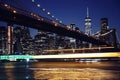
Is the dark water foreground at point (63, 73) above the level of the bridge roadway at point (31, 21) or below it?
below

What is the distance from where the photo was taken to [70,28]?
55.8m

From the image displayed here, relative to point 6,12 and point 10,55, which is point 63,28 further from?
point 10,55

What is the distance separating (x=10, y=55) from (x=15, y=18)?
49.8 meters

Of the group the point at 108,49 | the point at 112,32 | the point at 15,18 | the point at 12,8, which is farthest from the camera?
the point at 112,32

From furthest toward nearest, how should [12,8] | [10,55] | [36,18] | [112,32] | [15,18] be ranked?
[10,55]
[112,32]
[36,18]
[15,18]
[12,8]

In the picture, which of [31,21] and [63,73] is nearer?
[63,73]

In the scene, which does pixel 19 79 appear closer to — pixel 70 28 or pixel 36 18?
pixel 36 18

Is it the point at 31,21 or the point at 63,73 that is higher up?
the point at 31,21

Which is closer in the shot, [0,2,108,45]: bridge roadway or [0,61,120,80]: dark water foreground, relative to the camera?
[0,61,120,80]: dark water foreground

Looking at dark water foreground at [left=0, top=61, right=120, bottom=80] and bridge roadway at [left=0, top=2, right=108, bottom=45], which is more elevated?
bridge roadway at [left=0, top=2, right=108, bottom=45]

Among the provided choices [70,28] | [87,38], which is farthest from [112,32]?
[70,28]

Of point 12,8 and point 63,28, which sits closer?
point 12,8

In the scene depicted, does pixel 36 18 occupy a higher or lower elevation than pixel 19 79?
higher

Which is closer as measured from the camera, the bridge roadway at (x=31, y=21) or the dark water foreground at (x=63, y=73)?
the dark water foreground at (x=63, y=73)
